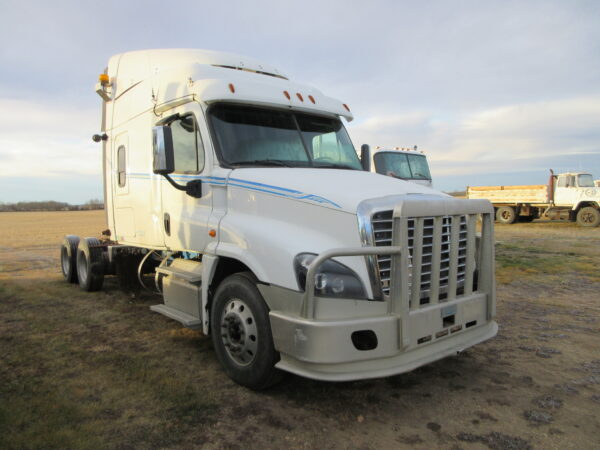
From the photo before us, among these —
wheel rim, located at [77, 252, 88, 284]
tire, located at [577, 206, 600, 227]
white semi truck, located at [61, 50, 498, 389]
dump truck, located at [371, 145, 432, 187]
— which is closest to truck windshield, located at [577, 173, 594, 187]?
tire, located at [577, 206, 600, 227]

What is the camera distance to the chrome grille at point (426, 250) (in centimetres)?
341

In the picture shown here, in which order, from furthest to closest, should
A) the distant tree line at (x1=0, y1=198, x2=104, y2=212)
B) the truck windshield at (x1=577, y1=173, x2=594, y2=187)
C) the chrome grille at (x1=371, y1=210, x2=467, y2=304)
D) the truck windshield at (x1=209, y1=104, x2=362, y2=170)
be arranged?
1. the distant tree line at (x1=0, y1=198, x2=104, y2=212)
2. the truck windshield at (x1=577, y1=173, x2=594, y2=187)
3. the truck windshield at (x1=209, y1=104, x2=362, y2=170)
4. the chrome grille at (x1=371, y1=210, x2=467, y2=304)

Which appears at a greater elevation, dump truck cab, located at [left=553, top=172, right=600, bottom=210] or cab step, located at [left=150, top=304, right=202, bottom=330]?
dump truck cab, located at [left=553, top=172, right=600, bottom=210]

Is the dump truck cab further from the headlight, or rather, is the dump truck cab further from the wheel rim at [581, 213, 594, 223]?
the headlight

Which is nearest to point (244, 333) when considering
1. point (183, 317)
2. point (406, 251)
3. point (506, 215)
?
point (183, 317)

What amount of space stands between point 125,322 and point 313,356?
12.5 feet

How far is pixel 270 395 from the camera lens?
3.82m

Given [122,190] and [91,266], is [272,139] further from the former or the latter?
[91,266]

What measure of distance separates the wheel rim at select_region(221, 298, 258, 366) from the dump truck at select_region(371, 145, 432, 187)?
10.8m

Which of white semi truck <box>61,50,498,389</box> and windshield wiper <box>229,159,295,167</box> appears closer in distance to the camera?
white semi truck <box>61,50,498,389</box>

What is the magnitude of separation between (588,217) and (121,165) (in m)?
22.4

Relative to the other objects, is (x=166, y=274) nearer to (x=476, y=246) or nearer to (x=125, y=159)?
(x=125, y=159)

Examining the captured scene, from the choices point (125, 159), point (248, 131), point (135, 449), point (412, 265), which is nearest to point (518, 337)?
point (412, 265)

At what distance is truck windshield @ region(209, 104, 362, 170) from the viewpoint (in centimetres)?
448
